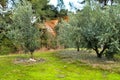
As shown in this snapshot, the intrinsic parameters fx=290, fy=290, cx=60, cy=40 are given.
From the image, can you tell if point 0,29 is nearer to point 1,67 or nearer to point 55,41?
point 55,41

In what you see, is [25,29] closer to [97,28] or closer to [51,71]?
[51,71]

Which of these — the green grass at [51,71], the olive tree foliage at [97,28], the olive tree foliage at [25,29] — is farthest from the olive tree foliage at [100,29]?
the olive tree foliage at [25,29]

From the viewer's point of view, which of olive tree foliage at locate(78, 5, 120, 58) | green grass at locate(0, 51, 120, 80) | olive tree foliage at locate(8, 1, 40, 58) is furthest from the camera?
olive tree foliage at locate(8, 1, 40, 58)

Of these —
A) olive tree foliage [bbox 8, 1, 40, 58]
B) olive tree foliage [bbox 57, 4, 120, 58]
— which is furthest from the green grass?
olive tree foliage [bbox 57, 4, 120, 58]

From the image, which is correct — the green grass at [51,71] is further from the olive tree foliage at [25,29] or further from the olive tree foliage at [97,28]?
the olive tree foliage at [97,28]

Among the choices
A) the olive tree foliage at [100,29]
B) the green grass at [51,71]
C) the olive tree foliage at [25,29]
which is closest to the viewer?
the green grass at [51,71]

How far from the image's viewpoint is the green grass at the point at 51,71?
24.1 metres

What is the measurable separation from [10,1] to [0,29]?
593 centimetres

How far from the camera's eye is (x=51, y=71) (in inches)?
1035

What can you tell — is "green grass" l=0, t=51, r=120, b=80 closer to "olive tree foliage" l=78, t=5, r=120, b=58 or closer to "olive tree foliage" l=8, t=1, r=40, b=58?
"olive tree foliage" l=8, t=1, r=40, b=58

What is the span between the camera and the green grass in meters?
24.1

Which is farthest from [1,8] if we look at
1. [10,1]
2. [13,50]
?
[13,50]

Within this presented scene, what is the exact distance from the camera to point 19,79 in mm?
23391

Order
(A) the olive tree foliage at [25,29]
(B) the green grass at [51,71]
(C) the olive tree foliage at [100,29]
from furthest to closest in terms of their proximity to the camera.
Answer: (A) the olive tree foliage at [25,29] → (C) the olive tree foliage at [100,29] → (B) the green grass at [51,71]
